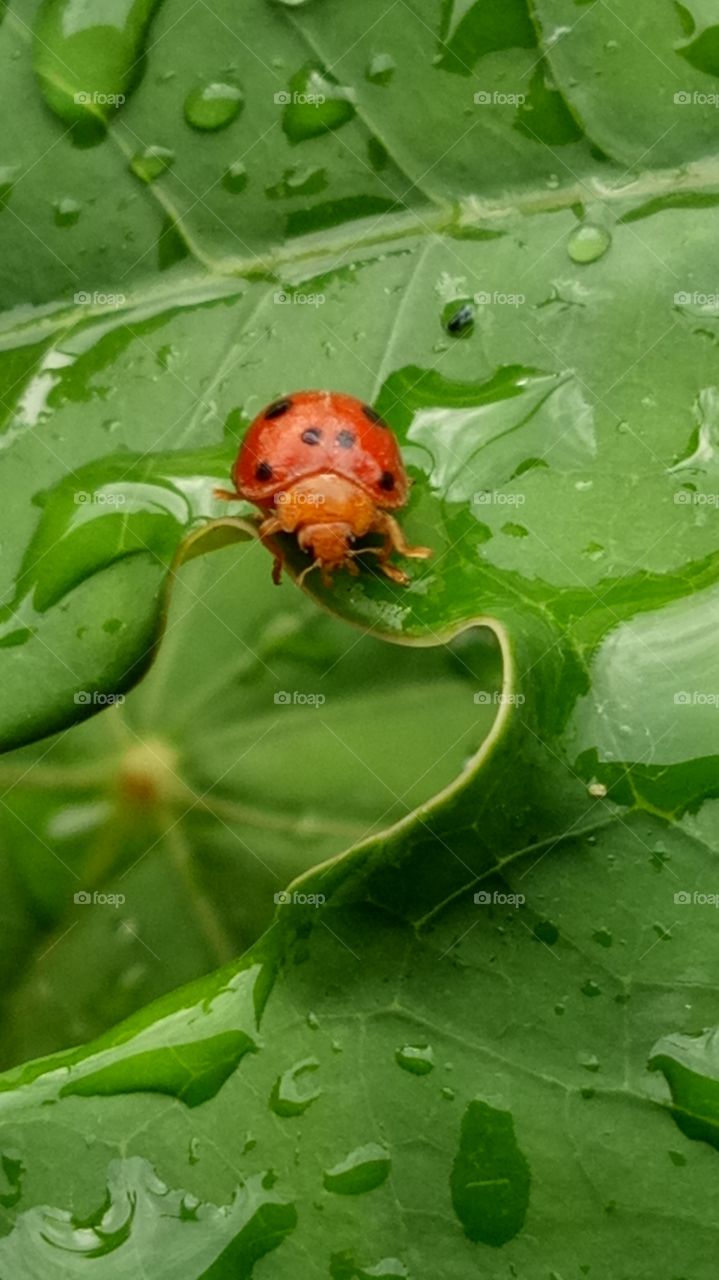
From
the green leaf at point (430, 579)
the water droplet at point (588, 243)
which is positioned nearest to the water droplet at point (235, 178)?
the green leaf at point (430, 579)

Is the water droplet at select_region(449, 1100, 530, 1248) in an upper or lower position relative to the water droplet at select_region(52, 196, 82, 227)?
lower

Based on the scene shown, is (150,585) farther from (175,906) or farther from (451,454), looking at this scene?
(175,906)

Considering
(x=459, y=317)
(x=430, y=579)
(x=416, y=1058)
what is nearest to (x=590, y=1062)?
(x=416, y=1058)

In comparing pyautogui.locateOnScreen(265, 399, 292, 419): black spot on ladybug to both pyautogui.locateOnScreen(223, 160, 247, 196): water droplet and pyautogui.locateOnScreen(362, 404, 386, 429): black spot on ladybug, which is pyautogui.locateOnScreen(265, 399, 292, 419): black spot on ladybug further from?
pyautogui.locateOnScreen(223, 160, 247, 196): water droplet

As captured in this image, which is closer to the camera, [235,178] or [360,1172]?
[360,1172]

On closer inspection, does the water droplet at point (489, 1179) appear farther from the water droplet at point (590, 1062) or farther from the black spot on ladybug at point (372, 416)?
the black spot on ladybug at point (372, 416)

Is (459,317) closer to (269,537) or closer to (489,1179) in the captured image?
(269,537)

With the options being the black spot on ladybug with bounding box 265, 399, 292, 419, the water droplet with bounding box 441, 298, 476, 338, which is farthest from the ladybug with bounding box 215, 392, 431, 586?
the water droplet with bounding box 441, 298, 476, 338
